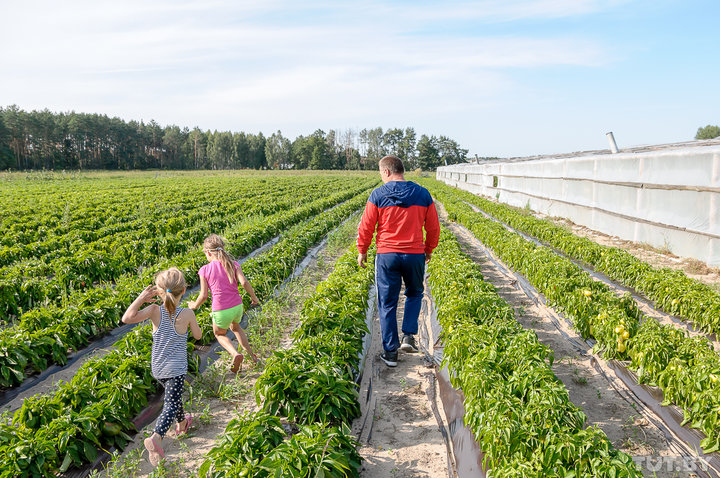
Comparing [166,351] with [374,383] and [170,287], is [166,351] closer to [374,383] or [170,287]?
[170,287]

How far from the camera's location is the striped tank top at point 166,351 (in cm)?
369

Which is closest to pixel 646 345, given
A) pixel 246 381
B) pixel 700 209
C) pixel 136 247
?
pixel 246 381

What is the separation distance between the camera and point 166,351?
3.70m

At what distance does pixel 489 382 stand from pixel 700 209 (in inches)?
355

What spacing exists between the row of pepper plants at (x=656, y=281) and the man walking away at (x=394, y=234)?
4.02 metres

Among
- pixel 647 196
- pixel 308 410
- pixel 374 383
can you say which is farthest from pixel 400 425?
pixel 647 196

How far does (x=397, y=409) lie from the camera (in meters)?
4.30

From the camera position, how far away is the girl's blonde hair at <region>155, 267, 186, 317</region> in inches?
142

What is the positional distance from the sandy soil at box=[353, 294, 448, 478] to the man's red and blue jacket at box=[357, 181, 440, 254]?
146cm

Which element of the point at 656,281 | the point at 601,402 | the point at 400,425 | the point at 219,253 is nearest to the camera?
the point at 400,425

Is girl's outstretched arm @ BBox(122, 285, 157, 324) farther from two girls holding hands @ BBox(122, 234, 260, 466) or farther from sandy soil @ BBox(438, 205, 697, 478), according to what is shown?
sandy soil @ BBox(438, 205, 697, 478)

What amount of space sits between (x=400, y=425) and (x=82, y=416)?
2.75 meters

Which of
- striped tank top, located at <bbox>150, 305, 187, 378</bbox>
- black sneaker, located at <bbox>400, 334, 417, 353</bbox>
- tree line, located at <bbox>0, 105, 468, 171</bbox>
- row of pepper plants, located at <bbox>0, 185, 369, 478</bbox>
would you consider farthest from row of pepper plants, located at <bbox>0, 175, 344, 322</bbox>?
tree line, located at <bbox>0, 105, 468, 171</bbox>

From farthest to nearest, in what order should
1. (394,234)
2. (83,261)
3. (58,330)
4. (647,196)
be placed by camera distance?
(647,196), (83,261), (58,330), (394,234)
